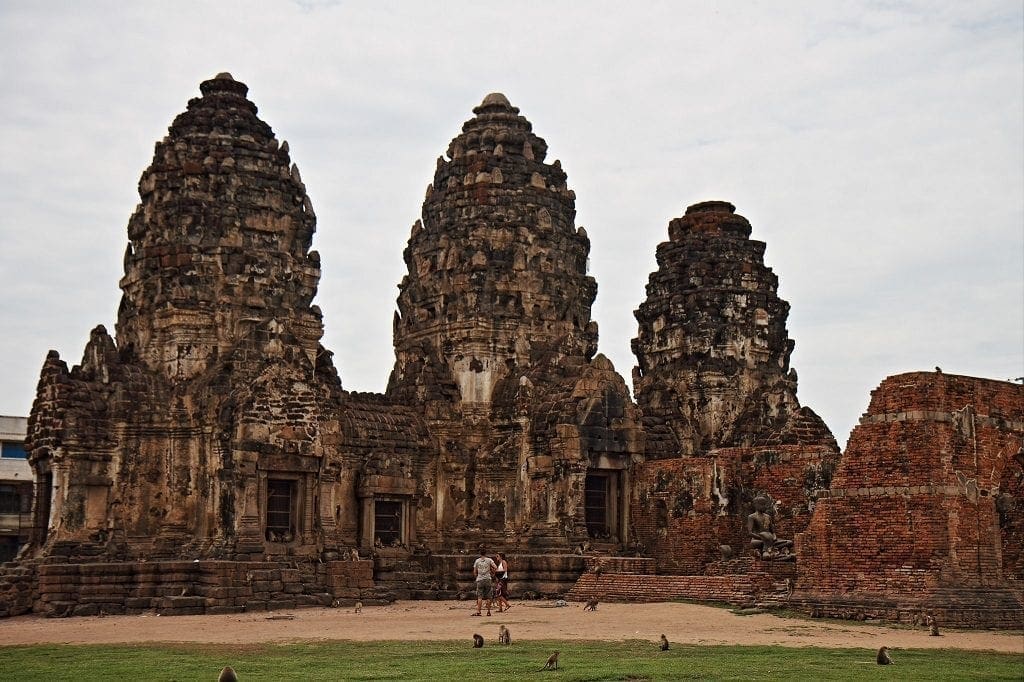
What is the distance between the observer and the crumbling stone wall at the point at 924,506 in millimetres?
23672

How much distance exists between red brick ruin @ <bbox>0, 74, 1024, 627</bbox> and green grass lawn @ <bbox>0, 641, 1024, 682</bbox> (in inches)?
256

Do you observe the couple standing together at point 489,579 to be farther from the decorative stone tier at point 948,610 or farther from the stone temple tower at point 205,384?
the decorative stone tier at point 948,610

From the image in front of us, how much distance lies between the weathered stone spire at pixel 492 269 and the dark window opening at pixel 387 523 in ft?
10.4

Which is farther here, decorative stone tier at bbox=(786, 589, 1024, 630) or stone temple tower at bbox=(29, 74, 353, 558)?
stone temple tower at bbox=(29, 74, 353, 558)

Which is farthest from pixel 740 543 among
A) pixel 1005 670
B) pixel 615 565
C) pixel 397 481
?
pixel 1005 670

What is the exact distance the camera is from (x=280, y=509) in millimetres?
32156

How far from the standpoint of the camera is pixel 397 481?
3478cm

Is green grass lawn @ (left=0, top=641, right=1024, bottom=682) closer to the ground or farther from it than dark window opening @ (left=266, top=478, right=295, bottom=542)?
closer to the ground

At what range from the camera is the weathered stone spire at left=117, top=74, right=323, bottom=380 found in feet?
111

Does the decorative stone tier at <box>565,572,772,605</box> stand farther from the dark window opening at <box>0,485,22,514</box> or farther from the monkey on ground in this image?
the dark window opening at <box>0,485,22,514</box>

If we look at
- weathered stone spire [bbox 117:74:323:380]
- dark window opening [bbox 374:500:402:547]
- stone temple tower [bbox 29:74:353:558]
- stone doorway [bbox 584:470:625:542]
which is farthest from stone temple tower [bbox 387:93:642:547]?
weathered stone spire [bbox 117:74:323:380]

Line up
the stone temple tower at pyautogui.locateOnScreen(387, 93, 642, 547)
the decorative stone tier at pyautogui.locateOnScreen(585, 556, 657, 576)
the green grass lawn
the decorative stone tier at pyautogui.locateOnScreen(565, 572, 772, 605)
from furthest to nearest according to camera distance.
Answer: the stone temple tower at pyautogui.locateOnScreen(387, 93, 642, 547) → the decorative stone tier at pyautogui.locateOnScreen(585, 556, 657, 576) → the decorative stone tier at pyautogui.locateOnScreen(565, 572, 772, 605) → the green grass lawn

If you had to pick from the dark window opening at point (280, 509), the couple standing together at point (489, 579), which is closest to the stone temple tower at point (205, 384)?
the dark window opening at point (280, 509)

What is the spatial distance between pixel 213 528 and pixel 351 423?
14.5 feet
